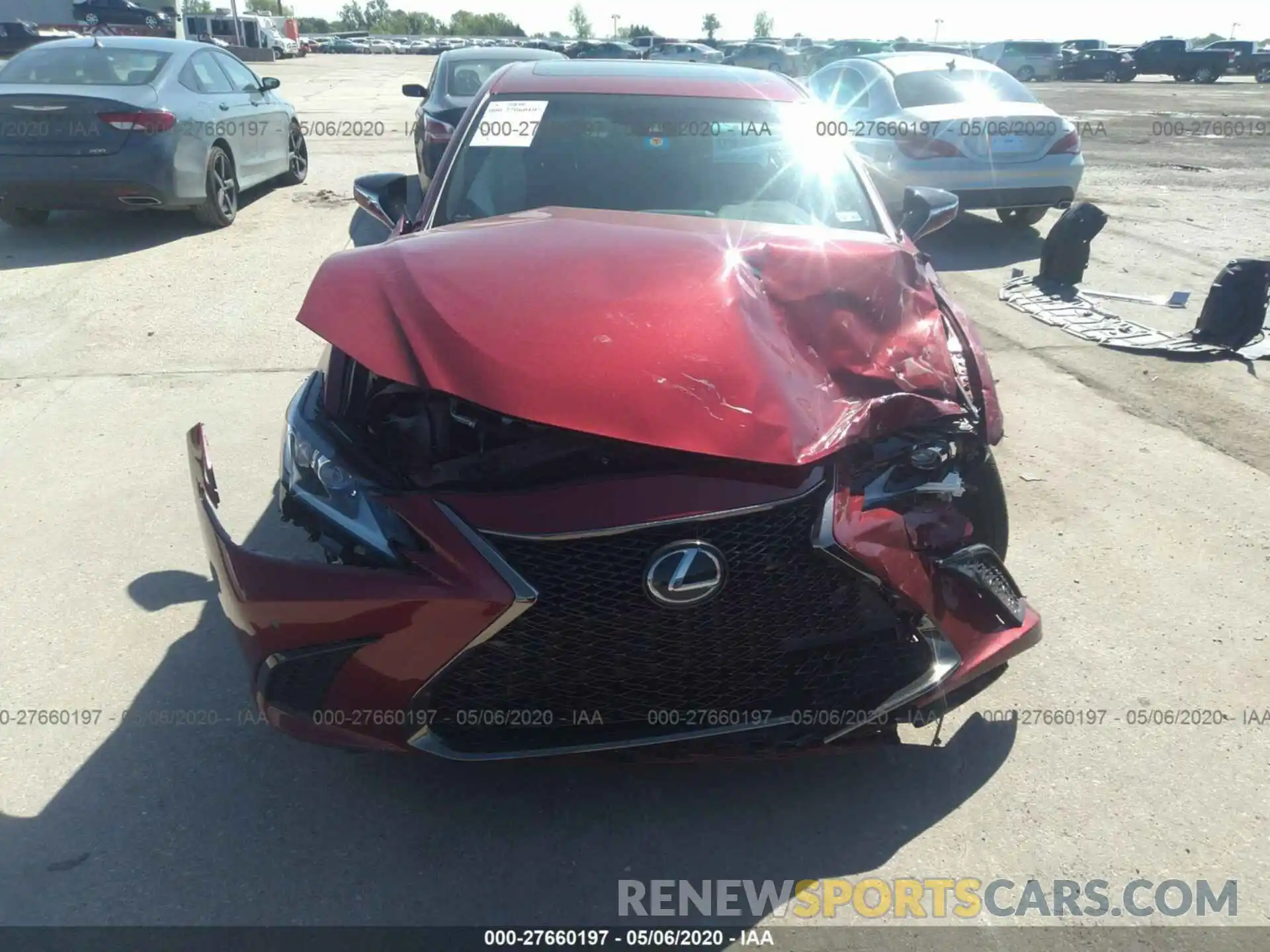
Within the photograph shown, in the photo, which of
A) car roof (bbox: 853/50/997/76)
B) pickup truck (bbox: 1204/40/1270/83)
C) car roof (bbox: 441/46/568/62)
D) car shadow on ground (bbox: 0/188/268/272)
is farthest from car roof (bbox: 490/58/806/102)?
pickup truck (bbox: 1204/40/1270/83)

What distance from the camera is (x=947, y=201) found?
4191 mm

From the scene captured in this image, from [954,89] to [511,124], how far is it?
6712mm

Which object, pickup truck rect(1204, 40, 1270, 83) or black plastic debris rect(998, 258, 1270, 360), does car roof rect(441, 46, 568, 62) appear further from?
pickup truck rect(1204, 40, 1270, 83)

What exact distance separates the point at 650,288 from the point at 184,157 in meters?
7.00

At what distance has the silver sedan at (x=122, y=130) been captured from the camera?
302 inches

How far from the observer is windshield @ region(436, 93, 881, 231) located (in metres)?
3.77

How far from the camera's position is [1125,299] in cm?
750

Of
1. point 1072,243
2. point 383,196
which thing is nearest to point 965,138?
point 1072,243

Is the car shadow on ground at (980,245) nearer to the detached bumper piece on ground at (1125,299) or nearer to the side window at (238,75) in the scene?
the detached bumper piece on ground at (1125,299)

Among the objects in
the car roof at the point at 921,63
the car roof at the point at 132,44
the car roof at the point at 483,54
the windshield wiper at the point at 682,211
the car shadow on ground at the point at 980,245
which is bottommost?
the car shadow on ground at the point at 980,245

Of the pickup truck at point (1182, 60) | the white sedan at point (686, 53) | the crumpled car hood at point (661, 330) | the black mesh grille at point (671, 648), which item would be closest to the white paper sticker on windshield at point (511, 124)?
the crumpled car hood at point (661, 330)

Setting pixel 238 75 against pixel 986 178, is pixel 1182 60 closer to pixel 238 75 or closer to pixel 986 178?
pixel 986 178

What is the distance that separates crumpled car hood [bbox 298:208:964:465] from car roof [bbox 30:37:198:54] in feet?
24.4

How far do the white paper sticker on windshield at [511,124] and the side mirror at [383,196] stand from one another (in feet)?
1.58
